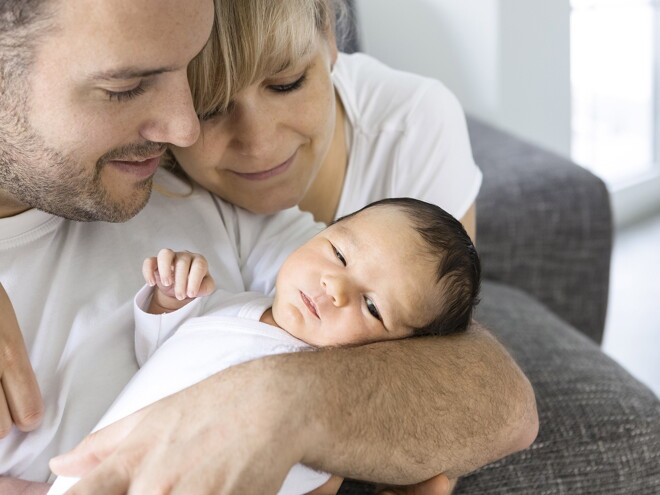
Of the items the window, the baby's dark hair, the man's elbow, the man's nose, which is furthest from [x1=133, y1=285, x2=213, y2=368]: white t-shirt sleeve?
the window

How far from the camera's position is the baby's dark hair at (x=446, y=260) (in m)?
1.41

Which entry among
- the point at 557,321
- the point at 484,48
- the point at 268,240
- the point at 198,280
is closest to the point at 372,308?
the point at 198,280

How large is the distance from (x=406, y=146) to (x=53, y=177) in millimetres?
794

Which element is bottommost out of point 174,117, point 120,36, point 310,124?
point 310,124

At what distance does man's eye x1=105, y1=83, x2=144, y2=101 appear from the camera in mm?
1356

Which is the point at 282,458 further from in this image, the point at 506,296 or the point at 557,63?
the point at 557,63

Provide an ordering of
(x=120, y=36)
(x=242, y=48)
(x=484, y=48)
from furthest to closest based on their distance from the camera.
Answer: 1. (x=484, y=48)
2. (x=242, y=48)
3. (x=120, y=36)

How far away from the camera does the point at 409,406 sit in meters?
1.30

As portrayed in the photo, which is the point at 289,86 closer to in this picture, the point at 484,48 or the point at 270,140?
the point at 270,140

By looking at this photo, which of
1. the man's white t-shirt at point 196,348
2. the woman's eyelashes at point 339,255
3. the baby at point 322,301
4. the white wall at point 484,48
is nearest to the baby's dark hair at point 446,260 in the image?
the baby at point 322,301

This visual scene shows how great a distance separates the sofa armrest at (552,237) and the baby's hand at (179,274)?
1284mm

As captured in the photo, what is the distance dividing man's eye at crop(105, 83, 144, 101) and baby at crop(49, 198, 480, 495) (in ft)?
0.83

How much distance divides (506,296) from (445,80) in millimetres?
1485

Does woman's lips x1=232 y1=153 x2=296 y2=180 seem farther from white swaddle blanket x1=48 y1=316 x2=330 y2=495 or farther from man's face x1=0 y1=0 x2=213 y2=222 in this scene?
white swaddle blanket x1=48 y1=316 x2=330 y2=495
